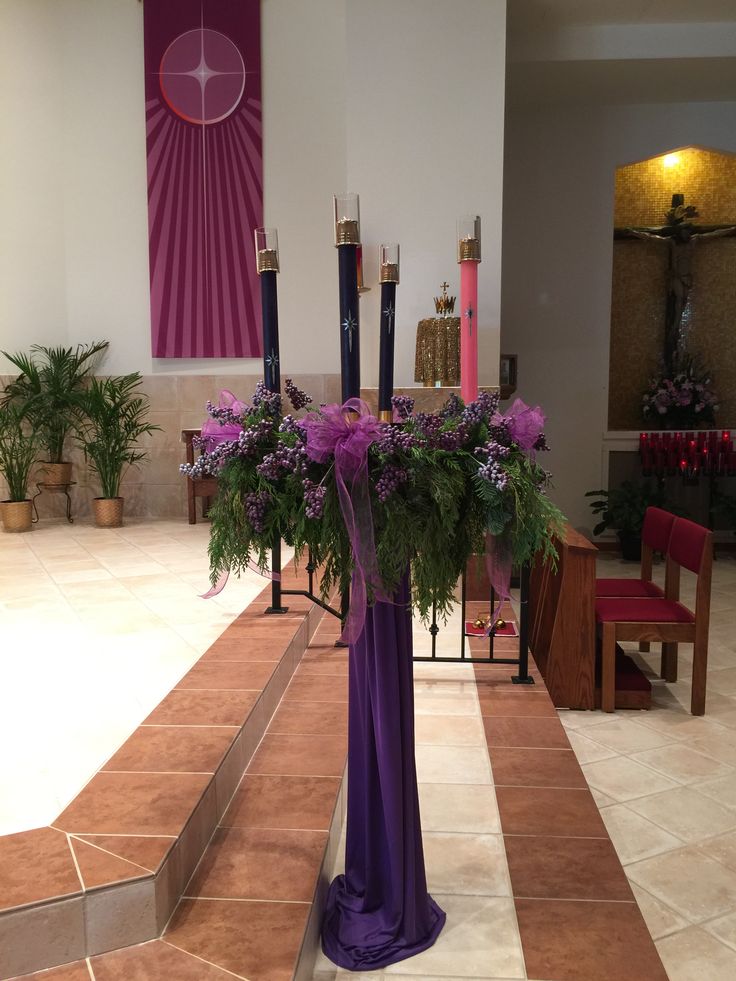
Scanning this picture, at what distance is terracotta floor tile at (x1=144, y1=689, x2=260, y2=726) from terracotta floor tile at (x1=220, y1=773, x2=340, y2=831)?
18 centimetres

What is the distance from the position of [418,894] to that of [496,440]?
94 cm

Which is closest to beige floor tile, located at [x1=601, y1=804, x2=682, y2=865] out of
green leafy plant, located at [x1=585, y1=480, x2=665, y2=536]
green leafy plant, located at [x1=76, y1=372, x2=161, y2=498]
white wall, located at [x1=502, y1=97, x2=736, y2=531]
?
green leafy plant, located at [x1=585, y1=480, x2=665, y2=536]

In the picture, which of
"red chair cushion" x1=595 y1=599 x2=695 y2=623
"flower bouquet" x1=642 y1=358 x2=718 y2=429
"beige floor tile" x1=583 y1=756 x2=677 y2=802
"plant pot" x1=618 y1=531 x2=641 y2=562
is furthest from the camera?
"flower bouquet" x1=642 y1=358 x2=718 y2=429

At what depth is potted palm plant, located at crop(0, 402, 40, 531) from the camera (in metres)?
5.99

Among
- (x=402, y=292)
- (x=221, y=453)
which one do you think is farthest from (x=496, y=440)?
(x=402, y=292)

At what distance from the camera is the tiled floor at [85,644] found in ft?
6.81

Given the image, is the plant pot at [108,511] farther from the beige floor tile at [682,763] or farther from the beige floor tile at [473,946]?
the beige floor tile at [473,946]

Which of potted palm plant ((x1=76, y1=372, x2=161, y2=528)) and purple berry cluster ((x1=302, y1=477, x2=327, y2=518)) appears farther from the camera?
potted palm plant ((x1=76, y1=372, x2=161, y2=528))

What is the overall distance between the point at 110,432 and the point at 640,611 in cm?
423

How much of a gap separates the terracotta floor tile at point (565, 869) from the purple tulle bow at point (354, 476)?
36.6 inches

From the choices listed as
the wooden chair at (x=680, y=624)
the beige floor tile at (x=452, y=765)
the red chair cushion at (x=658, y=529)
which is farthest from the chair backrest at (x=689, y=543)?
the beige floor tile at (x=452, y=765)

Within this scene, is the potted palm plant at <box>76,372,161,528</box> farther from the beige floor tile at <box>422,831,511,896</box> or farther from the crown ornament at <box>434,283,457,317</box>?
the beige floor tile at <box>422,831,511,896</box>

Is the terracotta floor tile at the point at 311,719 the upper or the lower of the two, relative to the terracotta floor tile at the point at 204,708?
lower

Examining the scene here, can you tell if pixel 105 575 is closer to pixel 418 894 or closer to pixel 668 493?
pixel 418 894
